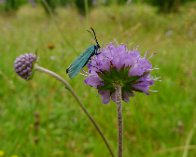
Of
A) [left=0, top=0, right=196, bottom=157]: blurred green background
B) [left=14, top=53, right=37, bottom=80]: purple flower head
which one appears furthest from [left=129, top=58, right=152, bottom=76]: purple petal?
[left=0, top=0, right=196, bottom=157]: blurred green background

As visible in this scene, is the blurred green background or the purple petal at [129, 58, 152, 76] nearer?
the purple petal at [129, 58, 152, 76]

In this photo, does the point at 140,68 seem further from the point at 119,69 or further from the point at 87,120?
the point at 87,120

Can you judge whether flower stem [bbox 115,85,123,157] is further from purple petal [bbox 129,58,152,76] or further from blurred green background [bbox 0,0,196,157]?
blurred green background [bbox 0,0,196,157]

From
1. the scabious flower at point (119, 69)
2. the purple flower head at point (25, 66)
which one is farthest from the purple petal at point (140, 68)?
the purple flower head at point (25, 66)

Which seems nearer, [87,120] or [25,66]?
[25,66]

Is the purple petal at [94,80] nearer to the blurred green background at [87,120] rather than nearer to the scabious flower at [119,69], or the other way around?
the scabious flower at [119,69]

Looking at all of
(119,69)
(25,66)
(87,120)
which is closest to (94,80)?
(119,69)

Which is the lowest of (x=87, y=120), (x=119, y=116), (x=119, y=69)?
(x=119, y=116)

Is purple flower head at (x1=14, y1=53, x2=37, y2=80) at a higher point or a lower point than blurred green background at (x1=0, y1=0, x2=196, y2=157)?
lower
